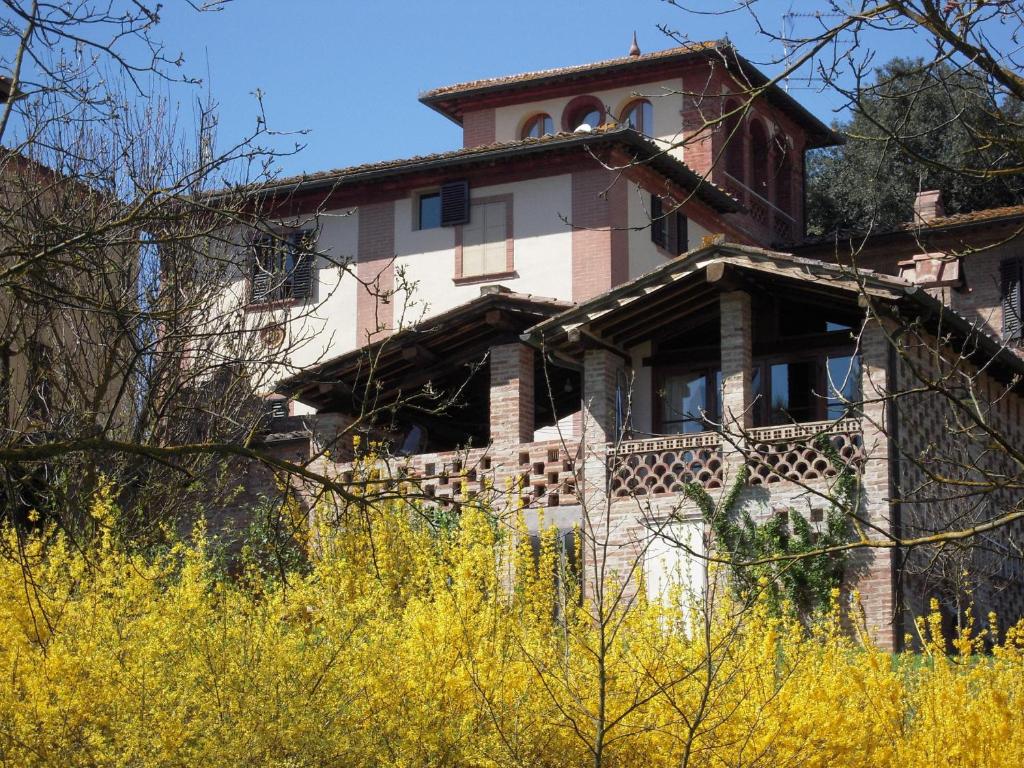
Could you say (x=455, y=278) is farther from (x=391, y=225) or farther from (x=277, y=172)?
(x=277, y=172)

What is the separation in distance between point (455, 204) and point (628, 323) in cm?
672

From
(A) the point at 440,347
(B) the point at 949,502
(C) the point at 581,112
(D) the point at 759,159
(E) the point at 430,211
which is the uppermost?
(C) the point at 581,112

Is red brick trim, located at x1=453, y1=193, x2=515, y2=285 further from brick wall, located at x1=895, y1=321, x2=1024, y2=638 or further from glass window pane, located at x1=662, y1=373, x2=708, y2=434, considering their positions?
brick wall, located at x1=895, y1=321, x2=1024, y2=638

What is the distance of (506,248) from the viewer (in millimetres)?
25797

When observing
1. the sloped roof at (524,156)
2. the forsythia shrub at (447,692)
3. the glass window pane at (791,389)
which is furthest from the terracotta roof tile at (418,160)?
the forsythia shrub at (447,692)

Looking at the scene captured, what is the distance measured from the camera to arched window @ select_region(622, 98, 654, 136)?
2891cm

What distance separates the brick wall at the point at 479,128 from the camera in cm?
3030

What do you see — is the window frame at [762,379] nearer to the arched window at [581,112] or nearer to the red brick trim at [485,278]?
the red brick trim at [485,278]

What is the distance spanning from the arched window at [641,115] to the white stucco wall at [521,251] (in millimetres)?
3917

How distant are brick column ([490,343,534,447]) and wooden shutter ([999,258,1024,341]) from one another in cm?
1045

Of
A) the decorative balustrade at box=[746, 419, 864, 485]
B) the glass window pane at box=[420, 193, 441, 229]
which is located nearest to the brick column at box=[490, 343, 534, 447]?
the decorative balustrade at box=[746, 419, 864, 485]

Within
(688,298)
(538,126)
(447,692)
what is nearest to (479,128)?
(538,126)

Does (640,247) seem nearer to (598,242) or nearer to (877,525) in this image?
(598,242)

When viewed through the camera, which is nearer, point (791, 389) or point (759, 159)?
point (791, 389)
